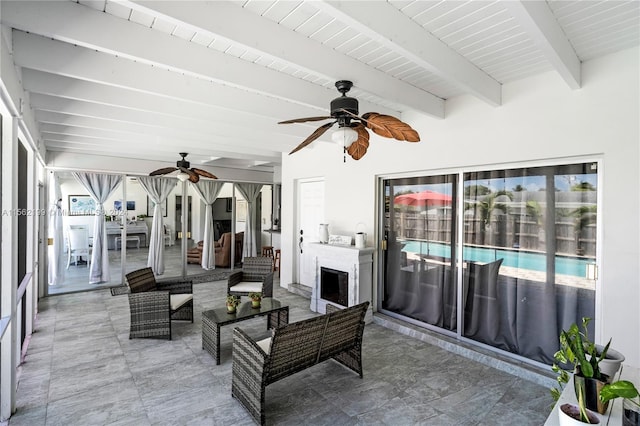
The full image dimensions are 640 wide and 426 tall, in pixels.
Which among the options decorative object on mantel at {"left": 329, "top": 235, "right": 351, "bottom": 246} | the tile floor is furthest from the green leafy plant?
decorative object on mantel at {"left": 329, "top": 235, "right": 351, "bottom": 246}

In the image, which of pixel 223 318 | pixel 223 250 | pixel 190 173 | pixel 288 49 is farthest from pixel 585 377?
pixel 223 250

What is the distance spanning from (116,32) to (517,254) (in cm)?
385

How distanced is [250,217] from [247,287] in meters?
3.57

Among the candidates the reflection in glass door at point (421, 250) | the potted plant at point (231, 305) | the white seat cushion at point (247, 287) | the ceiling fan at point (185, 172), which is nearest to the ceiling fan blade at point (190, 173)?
the ceiling fan at point (185, 172)

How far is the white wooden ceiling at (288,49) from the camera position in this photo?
6.26 feet

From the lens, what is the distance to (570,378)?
173 cm

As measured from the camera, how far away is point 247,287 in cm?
487

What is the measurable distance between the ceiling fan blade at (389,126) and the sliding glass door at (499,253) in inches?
60.8

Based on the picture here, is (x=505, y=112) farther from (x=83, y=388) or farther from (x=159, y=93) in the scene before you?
(x=83, y=388)

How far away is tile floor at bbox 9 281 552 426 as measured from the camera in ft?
8.23

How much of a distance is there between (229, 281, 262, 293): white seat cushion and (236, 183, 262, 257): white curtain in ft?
10.6

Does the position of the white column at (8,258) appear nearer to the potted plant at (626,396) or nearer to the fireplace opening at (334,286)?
the fireplace opening at (334,286)

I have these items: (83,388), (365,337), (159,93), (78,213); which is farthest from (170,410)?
(78,213)

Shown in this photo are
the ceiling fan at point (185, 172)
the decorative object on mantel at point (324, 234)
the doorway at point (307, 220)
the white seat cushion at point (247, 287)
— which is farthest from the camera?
the doorway at point (307, 220)
